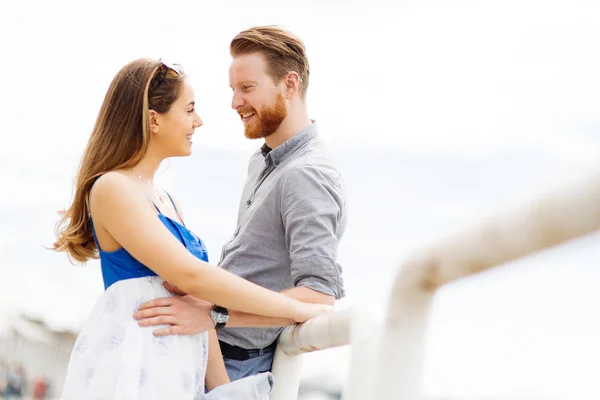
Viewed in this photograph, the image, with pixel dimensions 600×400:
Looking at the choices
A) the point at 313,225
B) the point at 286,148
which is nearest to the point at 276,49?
the point at 286,148

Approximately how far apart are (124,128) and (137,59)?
17 cm

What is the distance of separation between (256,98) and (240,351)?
84cm

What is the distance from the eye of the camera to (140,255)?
4.90 feet

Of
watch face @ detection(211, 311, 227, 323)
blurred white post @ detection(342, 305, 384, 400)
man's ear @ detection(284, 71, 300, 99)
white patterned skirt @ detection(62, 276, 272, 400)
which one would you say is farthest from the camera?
man's ear @ detection(284, 71, 300, 99)

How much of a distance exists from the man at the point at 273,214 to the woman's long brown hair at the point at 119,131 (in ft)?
0.98

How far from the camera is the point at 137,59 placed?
1.79 m

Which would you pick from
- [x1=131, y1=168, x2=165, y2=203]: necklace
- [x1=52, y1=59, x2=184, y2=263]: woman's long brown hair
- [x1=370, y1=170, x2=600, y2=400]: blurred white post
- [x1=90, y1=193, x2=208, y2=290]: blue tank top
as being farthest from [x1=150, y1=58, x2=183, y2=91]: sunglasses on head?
[x1=370, y1=170, x2=600, y2=400]: blurred white post

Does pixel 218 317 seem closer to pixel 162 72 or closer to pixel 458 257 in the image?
pixel 162 72

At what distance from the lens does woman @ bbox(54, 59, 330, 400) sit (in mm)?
1445

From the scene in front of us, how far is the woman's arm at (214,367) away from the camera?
5.49 ft

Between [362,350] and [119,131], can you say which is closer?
[362,350]

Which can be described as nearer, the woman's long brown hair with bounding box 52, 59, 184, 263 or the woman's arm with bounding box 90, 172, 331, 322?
the woman's arm with bounding box 90, 172, 331, 322

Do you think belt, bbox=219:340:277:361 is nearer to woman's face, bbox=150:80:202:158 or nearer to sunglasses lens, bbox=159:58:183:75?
woman's face, bbox=150:80:202:158

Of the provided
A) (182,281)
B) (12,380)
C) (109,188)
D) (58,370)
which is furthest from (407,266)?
(12,380)
